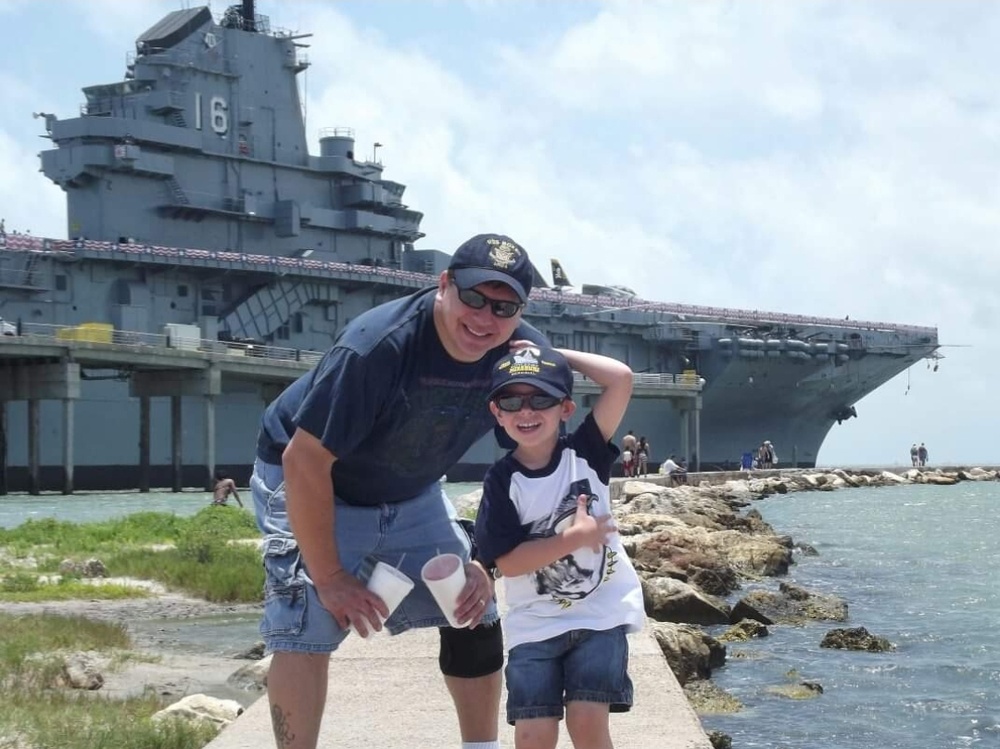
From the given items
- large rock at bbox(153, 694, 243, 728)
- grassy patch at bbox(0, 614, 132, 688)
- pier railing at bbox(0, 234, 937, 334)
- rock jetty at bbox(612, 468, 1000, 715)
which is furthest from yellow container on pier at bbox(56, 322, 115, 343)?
large rock at bbox(153, 694, 243, 728)

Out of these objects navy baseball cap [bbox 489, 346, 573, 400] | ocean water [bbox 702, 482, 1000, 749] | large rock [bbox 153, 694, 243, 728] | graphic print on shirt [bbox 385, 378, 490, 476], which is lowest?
ocean water [bbox 702, 482, 1000, 749]

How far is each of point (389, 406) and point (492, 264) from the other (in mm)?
466

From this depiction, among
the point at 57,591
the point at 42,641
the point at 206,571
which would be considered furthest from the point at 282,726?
the point at 206,571

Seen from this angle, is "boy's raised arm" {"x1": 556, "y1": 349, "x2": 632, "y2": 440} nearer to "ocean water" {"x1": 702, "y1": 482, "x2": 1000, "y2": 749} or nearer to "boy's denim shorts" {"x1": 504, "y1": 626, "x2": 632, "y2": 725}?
"boy's denim shorts" {"x1": 504, "y1": 626, "x2": 632, "y2": 725}

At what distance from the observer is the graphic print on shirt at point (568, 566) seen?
153 inches

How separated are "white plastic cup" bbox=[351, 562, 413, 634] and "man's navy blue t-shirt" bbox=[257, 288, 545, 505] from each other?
0.32 m

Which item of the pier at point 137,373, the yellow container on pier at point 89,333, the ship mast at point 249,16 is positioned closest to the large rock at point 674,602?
the pier at point 137,373

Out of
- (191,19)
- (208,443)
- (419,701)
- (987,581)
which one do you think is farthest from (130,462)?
(419,701)

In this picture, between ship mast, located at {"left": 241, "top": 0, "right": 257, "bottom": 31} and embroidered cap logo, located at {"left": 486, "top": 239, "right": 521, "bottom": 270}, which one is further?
ship mast, located at {"left": 241, "top": 0, "right": 257, "bottom": 31}

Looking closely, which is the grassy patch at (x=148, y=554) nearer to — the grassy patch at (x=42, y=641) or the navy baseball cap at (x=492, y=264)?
the grassy patch at (x=42, y=641)

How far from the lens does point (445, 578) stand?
12.4 feet

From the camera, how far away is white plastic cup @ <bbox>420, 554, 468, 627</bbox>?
12.4ft

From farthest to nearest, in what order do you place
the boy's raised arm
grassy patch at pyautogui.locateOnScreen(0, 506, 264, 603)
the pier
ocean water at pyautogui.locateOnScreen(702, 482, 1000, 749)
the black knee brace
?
1. the pier
2. grassy patch at pyautogui.locateOnScreen(0, 506, 264, 603)
3. ocean water at pyautogui.locateOnScreen(702, 482, 1000, 749)
4. the black knee brace
5. the boy's raised arm

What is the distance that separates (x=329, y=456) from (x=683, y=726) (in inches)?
83.3
